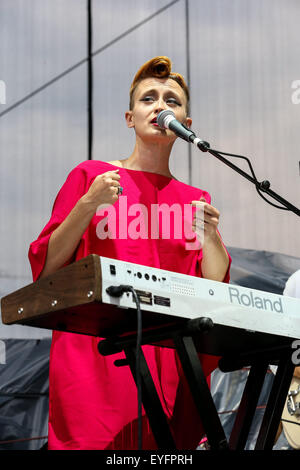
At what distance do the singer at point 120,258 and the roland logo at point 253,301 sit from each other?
0.80ft

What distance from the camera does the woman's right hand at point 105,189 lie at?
1456 millimetres

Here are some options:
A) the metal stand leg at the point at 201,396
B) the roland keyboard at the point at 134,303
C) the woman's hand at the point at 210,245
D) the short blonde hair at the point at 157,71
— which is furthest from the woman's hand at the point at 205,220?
the short blonde hair at the point at 157,71

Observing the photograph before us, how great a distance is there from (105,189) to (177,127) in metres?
0.29

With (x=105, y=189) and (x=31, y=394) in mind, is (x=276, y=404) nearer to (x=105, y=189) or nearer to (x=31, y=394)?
(x=105, y=189)

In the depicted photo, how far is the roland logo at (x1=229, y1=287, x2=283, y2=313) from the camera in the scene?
133 centimetres

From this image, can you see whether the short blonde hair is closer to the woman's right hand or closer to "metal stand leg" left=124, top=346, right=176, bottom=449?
the woman's right hand

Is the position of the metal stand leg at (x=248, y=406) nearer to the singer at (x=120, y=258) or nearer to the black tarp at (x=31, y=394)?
the singer at (x=120, y=258)

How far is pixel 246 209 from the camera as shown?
4.08 meters

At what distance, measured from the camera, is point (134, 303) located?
3.89 feet

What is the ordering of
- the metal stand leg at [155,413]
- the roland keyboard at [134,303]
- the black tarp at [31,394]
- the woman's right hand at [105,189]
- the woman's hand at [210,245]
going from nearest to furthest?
1. the roland keyboard at [134,303]
2. the metal stand leg at [155,413]
3. the woman's right hand at [105,189]
4. the woman's hand at [210,245]
5. the black tarp at [31,394]

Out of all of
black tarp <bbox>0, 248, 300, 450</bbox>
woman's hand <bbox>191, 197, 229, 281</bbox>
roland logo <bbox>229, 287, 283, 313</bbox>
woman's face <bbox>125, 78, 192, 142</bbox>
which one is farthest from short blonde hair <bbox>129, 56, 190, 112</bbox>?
black tarp <bbox>0, 248, 300, 450</bbox>

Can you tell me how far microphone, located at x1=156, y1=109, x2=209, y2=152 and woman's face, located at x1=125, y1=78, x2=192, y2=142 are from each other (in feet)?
0.29
